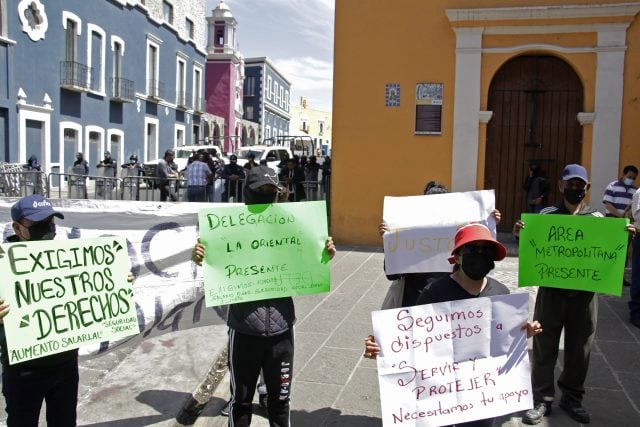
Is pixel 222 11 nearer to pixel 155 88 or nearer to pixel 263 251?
pixel 155 88

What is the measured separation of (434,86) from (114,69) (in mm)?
21314

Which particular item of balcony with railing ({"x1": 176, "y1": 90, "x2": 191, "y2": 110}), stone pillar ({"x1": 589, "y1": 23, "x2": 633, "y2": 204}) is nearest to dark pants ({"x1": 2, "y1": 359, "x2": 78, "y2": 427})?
stone pillar ({"x1": 589, "y1": 23, "x2": 633, "y2": 204})

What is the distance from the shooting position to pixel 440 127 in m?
10.6

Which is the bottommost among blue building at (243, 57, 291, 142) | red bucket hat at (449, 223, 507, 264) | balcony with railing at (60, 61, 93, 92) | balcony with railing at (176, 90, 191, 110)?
red bucket hat at (449, 223, 507, 264)

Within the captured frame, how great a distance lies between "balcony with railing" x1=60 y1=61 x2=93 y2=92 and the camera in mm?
23406

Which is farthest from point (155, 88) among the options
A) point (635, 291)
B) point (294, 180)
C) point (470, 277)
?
point (470, 277)

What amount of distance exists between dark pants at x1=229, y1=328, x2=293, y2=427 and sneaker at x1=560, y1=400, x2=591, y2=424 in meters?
2.10

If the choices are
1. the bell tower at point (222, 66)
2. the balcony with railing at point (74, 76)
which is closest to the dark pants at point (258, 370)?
the balcony with railing at point (74, 76)

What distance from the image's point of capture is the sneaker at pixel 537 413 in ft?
13.6

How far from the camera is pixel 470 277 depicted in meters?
3.06

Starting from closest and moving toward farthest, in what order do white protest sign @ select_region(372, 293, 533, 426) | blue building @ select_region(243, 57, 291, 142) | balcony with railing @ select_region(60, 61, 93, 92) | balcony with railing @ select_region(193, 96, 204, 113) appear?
white protest sign @ select_region(372, 293, 533, 426)
balcony with railing @ select_region(60, 61, 93, 92)
balcony with railing @ select_region(193, 96, 204, 113)
blue building @ select_region(243, 57, 291, 142)

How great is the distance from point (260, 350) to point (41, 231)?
137cm

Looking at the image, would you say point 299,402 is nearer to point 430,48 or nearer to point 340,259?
point 340,259

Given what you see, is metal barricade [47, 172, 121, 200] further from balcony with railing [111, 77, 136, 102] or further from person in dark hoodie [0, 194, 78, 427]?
balcony with railing [111, 77, 136, 102]
